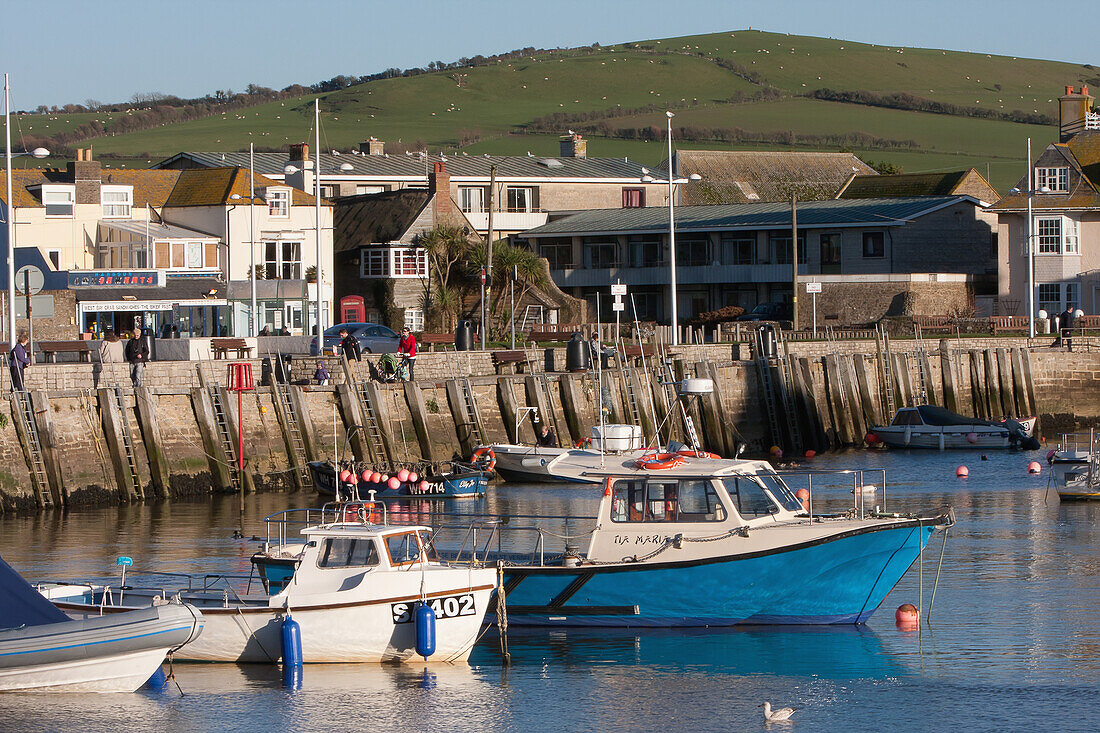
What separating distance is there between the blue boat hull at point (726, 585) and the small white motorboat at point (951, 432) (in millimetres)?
29588

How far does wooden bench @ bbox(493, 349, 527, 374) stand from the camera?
162 feet

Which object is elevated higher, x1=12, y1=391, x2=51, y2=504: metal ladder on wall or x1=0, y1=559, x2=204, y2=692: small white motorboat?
x1=12, y1=391, x2=51, y2=504: metal ladder on wall

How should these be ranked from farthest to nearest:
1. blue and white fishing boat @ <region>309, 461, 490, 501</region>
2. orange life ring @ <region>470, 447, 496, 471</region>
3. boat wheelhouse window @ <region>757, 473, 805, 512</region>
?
1. orange life ring @ <region>470, 447, 496, 471</region>
2. blue and white fishing boat @ <region>309, 461, 490, 501</region>
3. boat wheelhouse window @ <region>757, 473, 805, 512</region>

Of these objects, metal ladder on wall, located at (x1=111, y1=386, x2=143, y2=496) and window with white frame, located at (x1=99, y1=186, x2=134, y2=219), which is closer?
metal ladder on wall, located at (x1=111, y1=386, x2=143, y2=496)

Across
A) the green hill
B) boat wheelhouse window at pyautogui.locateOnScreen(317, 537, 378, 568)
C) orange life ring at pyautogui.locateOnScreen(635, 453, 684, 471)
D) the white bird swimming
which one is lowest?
the white bird swimming

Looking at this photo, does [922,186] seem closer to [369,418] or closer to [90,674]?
[369,418]

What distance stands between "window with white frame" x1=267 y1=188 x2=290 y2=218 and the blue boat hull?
45.7m

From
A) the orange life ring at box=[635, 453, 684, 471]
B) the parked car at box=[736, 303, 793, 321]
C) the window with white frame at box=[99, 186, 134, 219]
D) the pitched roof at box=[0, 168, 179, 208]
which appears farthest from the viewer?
the parked car at box=[736, 303, 793, 321]

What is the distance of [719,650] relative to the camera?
24109 millimetres

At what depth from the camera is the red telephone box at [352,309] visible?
7025 centimetres

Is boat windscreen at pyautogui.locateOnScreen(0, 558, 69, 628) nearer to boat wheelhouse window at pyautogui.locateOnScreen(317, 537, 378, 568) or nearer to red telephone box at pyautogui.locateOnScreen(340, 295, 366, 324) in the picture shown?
boat wheelhouse window at pyautogui.locateOnScreen(317, 537, 378, 568)

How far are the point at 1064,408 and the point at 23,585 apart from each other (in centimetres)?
4761

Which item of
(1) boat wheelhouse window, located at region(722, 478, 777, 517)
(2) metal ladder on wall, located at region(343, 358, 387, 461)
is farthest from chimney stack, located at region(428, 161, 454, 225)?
(1) boat wheelhouse window, located at region(722, 478, 777, 517)

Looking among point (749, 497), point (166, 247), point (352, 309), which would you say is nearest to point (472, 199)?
point (352, 309)
